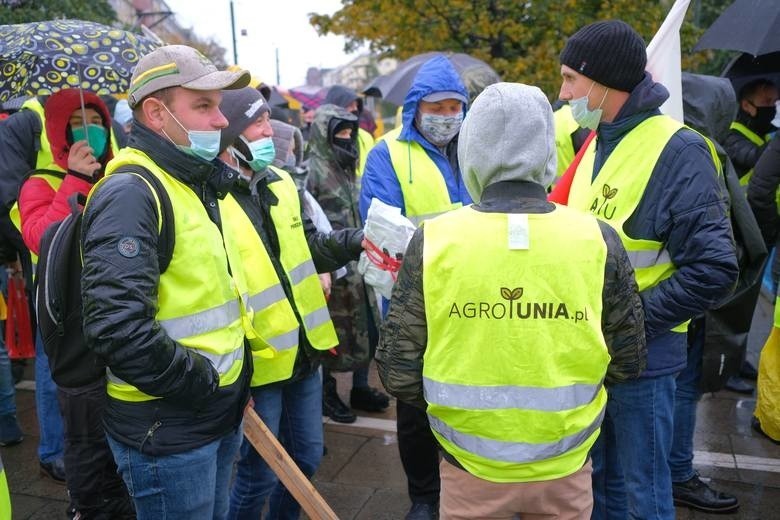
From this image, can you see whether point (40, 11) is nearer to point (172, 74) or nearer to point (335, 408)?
point (335, 408)

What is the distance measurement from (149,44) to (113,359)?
2218 mm

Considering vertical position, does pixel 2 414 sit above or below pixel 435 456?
below

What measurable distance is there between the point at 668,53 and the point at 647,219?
88cm

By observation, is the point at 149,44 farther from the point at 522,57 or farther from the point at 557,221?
the point at 522,57

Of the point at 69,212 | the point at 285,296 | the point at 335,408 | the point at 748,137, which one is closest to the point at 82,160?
the point at 69,212

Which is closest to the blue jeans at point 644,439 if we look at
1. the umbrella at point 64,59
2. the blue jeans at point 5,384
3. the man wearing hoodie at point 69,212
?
the man wearing hoodie at point 69,212

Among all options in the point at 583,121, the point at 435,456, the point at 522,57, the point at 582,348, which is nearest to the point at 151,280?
the point at 582,348

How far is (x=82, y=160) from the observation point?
3291mm

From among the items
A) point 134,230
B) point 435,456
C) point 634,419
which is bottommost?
point 435,456

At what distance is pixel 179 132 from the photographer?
2.24 metres

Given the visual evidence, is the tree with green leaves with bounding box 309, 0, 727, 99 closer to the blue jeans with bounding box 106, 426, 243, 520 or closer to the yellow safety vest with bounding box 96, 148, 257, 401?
the yellow safety vest with bounding box 96, 148, 257, 401

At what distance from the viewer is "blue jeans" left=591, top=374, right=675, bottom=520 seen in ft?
8.61

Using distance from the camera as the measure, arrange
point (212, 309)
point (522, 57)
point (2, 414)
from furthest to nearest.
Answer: point (522, 57) < point (2, 414) < point (212, 309)

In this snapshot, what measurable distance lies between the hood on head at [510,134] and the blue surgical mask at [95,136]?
2.29m
